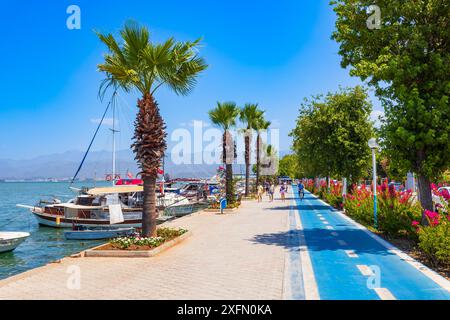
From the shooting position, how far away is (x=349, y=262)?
9.57 meters

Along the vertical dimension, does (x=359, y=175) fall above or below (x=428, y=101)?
below

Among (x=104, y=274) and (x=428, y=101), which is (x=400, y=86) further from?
(x=104, y=274)

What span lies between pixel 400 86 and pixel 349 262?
5.48 meters

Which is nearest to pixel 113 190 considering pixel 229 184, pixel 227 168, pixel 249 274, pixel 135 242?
pixel 229 184

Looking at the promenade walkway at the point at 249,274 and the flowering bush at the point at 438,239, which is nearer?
the promenade walkway at the point at 249,274

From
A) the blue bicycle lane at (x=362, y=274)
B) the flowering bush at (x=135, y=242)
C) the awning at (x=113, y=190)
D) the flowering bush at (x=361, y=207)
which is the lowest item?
the blue bicycle lane at (x=362, y=274)

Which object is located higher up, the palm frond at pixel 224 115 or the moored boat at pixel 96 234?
the palm frond at pixel 224 115

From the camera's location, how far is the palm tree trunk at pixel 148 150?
1284 centimetres

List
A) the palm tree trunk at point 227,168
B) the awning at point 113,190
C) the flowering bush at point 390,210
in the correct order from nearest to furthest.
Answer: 1. the flowering bush at point 390,210
2. the awning at point 113,190
3. the palm tree trunk at point 227,168

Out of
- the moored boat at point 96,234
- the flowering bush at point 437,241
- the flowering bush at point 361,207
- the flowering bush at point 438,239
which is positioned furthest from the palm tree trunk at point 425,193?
the moored boat at point 96,234

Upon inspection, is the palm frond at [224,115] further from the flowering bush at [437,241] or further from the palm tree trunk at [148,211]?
the flowering bush at [437,241]

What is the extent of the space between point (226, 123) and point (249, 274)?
23.9 metres

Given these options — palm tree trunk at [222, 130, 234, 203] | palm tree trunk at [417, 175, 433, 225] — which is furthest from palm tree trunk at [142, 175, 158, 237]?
palm tree trunk at [222, 130, 234, 203]
